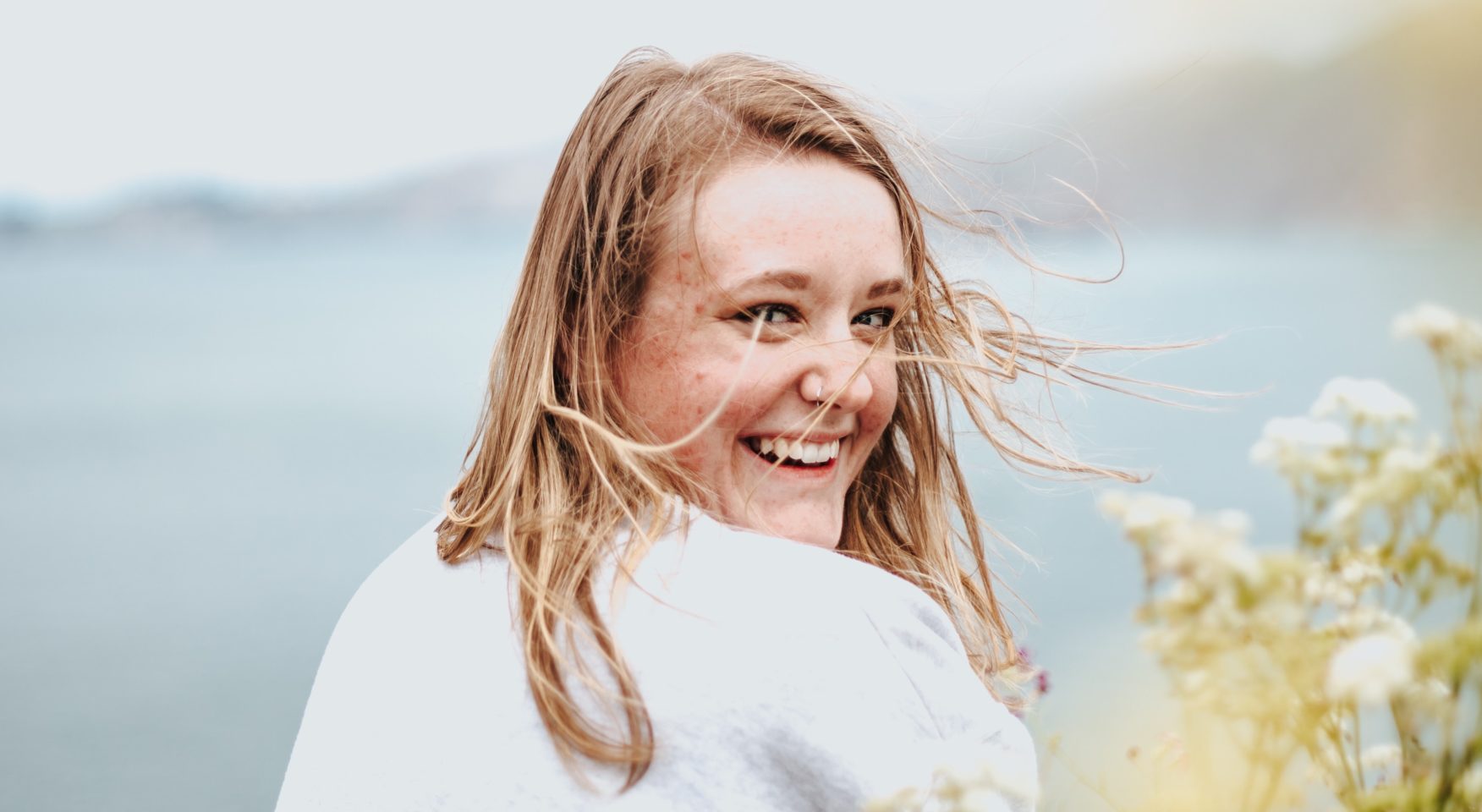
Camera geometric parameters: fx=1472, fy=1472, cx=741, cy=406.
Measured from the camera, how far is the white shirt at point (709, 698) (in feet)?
4.39

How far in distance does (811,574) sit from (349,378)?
1778 cm

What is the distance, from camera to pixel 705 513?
1.58 m

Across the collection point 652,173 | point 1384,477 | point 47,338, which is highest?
point 47,338

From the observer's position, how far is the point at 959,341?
7.56 ft

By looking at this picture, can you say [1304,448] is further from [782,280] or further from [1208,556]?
[782,280]

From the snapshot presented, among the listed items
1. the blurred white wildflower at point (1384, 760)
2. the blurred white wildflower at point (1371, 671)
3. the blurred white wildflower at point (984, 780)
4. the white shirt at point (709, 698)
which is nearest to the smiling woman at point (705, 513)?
the white shirt at point (709, 698)

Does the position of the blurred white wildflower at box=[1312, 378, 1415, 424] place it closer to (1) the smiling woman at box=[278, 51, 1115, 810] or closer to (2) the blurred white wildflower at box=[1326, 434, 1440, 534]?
(2) the blurred white wildflower at box=[1326, 434, 1440, 534]

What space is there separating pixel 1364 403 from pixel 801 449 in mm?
1115

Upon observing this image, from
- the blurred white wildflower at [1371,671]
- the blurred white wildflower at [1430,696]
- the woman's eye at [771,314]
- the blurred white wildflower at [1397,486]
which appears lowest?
the blurred white wildflower at [1430,696]

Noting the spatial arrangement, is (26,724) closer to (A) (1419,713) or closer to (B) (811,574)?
(B) (811,574)

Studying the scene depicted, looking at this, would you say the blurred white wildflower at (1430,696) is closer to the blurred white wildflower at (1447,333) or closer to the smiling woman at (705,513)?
the blurred white wildflower at (1447,333)

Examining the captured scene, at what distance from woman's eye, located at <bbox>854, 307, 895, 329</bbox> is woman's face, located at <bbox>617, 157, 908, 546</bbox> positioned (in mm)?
51

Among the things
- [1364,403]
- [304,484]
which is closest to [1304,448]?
[1364,403]

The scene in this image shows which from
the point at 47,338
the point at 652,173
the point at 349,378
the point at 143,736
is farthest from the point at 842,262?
the point at 47,338
